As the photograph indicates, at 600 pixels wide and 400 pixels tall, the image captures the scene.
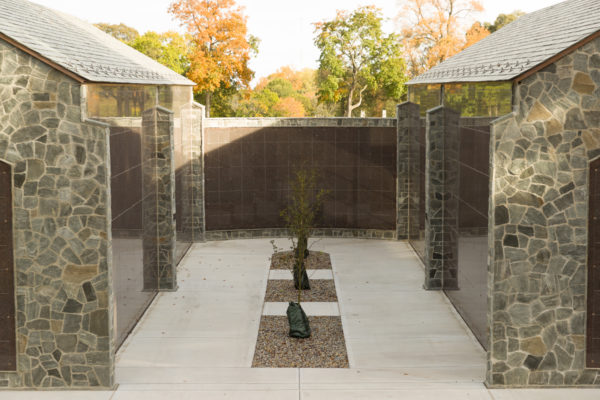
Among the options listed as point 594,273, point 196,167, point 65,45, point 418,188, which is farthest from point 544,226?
point 196,167

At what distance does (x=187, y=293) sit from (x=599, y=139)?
8265 mm

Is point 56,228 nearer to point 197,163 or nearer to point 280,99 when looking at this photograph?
point 197,163

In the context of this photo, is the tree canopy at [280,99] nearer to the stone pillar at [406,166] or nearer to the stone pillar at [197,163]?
the stone pillar at [197,163]

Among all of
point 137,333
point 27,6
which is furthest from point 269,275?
point 27,6

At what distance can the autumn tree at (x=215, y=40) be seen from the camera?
41375mm

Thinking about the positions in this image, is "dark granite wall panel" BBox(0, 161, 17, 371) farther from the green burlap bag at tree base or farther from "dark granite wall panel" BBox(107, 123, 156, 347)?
the green burlap bag at tree base

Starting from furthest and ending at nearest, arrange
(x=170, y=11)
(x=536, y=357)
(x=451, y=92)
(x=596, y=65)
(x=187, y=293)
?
(x=170, y=11), (x=187, y=293), (x=451, y=92), (x=536, y=357), (x=596, y=65)

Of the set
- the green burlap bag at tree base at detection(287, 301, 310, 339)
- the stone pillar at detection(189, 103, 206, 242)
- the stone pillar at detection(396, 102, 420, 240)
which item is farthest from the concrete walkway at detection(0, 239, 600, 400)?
the stone pillar at detection(189, 103, 206, 242)

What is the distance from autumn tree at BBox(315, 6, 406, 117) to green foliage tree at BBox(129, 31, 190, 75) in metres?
8.65

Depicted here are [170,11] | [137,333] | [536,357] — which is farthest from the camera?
[170,11]

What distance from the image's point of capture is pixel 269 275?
15.2 metres

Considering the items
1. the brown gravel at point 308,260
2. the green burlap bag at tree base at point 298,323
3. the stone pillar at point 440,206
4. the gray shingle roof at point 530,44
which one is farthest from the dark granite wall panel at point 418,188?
the green burlap bag at tree base at point 298,323

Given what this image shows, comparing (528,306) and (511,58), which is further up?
(511,58)

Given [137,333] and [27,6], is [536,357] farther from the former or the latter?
[27,6]
